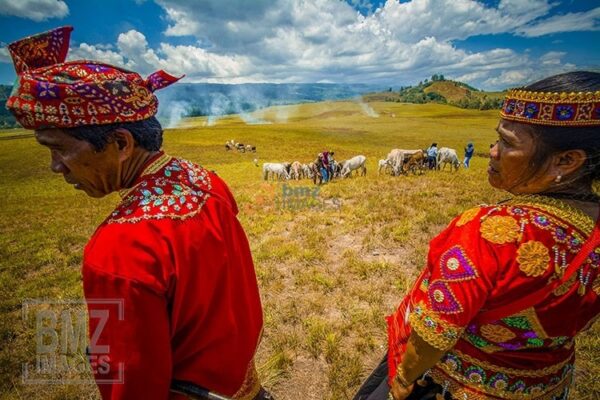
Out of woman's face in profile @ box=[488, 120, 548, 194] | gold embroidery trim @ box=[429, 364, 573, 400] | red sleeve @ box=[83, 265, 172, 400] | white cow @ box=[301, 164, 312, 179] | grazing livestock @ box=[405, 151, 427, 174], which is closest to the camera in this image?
red sleeve @ box=[83, 265, 172, 400]

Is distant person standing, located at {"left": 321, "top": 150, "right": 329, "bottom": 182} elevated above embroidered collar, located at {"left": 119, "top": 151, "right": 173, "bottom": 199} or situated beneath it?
situated beneath

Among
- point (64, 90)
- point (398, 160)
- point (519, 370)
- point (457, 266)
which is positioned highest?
point (64, 90)

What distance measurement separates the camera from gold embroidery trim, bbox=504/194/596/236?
1.32 m

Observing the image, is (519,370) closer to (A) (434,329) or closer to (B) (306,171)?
(A) (434,329)

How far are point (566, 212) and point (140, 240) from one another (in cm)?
174

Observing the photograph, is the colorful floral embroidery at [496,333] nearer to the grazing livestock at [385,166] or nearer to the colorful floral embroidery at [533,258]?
the colorful floral embroidery at [533,258]

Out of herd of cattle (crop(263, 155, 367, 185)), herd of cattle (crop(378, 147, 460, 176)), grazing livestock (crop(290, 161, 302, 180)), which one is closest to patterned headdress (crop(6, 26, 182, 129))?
herd of cattle (crop(263, 155, 367, 185))

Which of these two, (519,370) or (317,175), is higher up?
(519,370)

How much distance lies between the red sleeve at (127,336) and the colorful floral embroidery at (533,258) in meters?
1.45

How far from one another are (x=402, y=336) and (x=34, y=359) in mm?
4800

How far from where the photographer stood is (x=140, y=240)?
1.23m

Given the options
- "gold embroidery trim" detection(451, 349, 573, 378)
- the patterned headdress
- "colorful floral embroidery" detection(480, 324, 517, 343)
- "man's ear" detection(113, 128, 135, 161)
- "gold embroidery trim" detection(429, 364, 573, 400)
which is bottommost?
"gold embroidery trim" detection(429, 364, 573, 400)

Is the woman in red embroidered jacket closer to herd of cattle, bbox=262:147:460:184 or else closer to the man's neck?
the man's neck

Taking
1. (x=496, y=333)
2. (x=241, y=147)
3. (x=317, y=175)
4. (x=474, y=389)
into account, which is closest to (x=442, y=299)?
(x=496, y=333)
